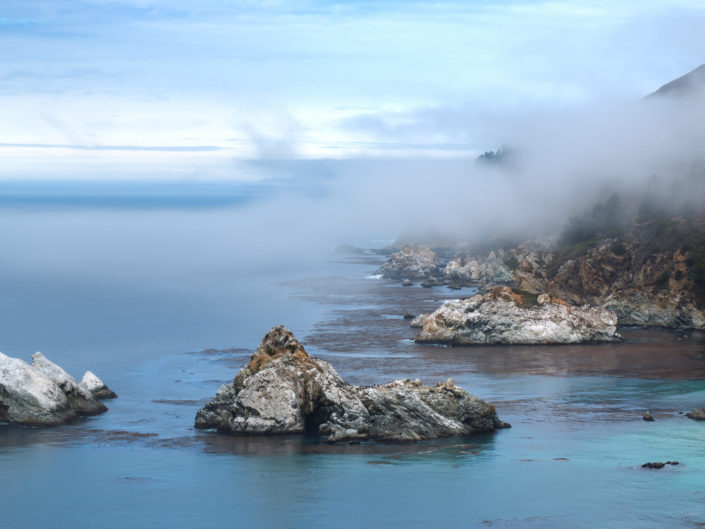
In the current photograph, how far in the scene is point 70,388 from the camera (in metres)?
65.9

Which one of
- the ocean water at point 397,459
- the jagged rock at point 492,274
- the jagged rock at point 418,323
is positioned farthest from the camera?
the jagged rock at point 492,274

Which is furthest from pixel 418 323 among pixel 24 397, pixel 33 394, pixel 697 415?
pixel 24 397

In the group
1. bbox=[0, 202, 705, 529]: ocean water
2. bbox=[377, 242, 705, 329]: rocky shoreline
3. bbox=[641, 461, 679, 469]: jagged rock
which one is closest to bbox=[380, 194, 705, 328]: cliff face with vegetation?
bbox=[377, 242, 705, 329]: rocky shoreline

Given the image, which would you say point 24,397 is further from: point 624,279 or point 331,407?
point 624,279

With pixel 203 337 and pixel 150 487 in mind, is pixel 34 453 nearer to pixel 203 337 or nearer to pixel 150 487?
pixel 150 487

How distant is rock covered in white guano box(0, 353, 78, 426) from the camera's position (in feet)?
205

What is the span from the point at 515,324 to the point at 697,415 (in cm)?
4186

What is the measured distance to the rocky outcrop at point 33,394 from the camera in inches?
2463

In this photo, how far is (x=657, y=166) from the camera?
587 ft

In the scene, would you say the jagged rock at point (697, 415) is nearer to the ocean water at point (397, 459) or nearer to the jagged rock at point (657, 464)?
the ocean water at point (397, 459)

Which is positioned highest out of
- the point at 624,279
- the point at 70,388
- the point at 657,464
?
the point at 624,279

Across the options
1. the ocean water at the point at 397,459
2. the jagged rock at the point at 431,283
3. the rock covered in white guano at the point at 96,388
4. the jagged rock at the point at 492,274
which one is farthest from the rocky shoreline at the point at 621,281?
the rock covered in white guano at the point at 96,388

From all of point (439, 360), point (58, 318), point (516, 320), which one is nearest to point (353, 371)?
point (439, 360)

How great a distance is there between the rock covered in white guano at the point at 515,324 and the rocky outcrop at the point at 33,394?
50.0 metres
